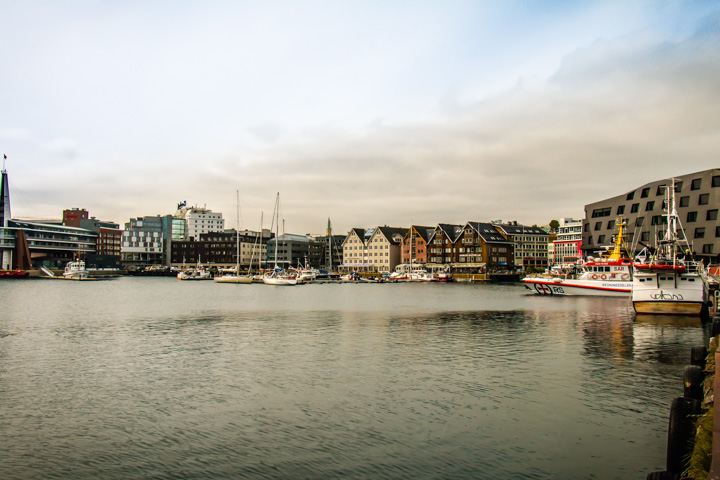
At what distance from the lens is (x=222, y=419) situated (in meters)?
18.3

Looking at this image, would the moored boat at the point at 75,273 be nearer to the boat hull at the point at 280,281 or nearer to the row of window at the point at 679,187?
the boat hull at the point at 280,281

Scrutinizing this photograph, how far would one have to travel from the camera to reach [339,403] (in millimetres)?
20094

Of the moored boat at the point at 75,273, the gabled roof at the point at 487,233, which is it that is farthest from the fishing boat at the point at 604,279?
the moored boat at the point at 75,273

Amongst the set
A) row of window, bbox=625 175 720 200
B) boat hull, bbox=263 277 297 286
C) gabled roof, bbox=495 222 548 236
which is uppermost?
row of window, bbox=625 175 720 200

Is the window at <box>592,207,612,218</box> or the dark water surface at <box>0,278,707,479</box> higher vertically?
the window at <box>592,207,612,218</box>

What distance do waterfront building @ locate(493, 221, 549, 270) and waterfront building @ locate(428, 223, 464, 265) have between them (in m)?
15.6

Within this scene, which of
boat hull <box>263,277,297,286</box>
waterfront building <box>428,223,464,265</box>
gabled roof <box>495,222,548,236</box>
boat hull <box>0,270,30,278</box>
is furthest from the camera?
gabled roof <box>495,222,548,236</box>

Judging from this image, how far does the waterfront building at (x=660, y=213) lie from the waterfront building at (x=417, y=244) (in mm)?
66828

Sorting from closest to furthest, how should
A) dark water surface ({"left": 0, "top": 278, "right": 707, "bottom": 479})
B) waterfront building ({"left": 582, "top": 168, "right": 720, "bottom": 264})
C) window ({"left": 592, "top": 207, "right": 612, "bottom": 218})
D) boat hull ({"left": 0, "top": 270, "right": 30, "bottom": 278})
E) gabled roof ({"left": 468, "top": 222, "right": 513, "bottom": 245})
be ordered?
dark water surface ({"left": 0, "top": 278, "right": 707, "bottom": 479}) < waterfront building ({"left": 582, "top": 168, "right": 720, "bottom": 264}) < window ({"left": 592, "top": 207, "right": 612, "bottom": 218}) < boat hull ({"left": 0, "top": 270, "right": 30, "bottom": 278}) < gabled roof ({"left": 468, "top": 222, "right": 513, "bottom": 245})

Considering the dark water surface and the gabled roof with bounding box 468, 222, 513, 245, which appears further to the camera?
the gabled roof with bounding box 468, 222, 513, 245

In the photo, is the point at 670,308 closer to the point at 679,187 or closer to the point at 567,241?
the point at 679,187

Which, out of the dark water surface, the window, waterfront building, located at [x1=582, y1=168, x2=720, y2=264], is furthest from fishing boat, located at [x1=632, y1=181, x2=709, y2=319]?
the window

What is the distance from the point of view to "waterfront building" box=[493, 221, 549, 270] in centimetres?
18662

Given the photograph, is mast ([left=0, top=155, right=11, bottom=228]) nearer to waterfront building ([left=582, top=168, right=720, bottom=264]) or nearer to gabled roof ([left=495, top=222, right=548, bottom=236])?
gabled roof ([left=495, top=222, right=548, bottom=236])
